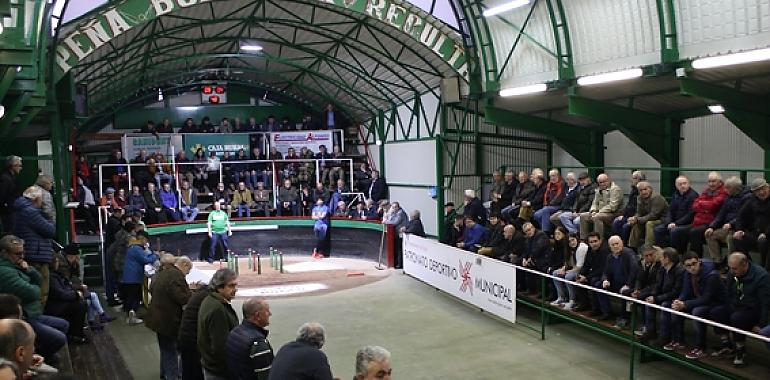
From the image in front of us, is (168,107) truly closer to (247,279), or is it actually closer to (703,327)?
(247,279)

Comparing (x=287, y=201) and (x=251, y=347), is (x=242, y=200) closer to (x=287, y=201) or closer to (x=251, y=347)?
(x=287, y=201)

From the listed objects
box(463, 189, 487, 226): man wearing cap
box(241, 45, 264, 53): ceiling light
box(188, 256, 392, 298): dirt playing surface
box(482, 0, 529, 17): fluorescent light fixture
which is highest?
box(241, 45, 264, 53): ceiling light

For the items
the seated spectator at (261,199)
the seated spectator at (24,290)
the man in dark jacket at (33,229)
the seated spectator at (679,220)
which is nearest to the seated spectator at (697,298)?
the seated spectator at (679,220)

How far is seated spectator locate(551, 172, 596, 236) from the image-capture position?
41.5 feet

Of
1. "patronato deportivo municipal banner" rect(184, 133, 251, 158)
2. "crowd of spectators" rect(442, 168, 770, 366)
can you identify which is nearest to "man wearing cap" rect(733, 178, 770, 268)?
"crowd of spectators" rect(442, 168, 770, 366)

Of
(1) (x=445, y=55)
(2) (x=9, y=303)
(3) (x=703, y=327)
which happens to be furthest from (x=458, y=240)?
(2) (x=9, y=303)

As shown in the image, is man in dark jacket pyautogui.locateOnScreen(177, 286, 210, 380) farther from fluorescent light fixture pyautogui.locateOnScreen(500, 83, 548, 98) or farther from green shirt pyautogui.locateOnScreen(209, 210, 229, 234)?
green shirt pyautogui.locateOnScreen(209, 210, 229, 234)

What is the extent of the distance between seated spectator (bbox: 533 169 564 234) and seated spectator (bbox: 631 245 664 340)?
4186 mm

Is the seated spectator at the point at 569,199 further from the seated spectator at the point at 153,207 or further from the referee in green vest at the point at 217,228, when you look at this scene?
the seated spectator at the point at 153,207

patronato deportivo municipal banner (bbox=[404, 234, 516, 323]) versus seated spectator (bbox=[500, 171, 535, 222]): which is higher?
seated spectator (bbox=[500, 171, 535, 222])

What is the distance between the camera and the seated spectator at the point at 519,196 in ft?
47.6

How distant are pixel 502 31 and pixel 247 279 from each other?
917 cm

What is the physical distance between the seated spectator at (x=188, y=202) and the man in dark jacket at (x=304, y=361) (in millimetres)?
Answer: 18557

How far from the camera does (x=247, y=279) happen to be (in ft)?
56.0
